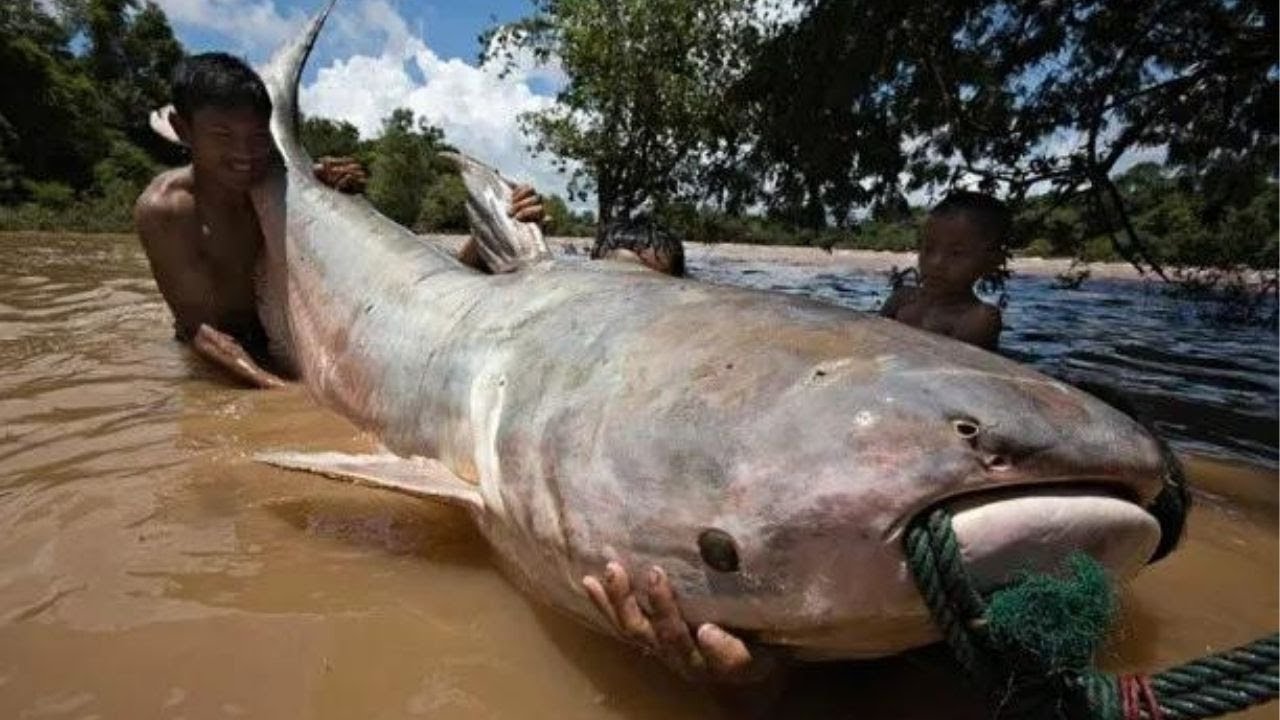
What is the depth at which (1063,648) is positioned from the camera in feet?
3.73

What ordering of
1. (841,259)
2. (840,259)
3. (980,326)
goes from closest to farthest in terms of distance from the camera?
(980,326) < (840,259) < (841,259)

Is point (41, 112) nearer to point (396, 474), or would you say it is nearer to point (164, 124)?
point (164, 124)

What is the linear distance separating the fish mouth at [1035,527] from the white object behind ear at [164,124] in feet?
13.2

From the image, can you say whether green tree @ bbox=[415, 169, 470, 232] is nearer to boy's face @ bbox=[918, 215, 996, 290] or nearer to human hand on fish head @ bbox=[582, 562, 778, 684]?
boy's face @ bbox=[918, 215, 996, 290]

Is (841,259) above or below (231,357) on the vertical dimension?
below

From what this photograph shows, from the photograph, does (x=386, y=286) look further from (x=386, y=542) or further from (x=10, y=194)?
(x=10, y=194)

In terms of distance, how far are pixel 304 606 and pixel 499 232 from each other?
1.34 m

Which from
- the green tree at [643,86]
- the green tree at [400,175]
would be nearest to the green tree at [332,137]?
the green tree at [400,175]

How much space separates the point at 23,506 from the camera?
2326mm

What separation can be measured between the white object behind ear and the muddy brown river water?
5.19 ft

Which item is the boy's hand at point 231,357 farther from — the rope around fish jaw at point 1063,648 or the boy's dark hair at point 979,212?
the rope around fish jaw at point 1063,648

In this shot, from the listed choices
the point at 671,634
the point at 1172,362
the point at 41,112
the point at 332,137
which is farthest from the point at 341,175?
the point at 332,137

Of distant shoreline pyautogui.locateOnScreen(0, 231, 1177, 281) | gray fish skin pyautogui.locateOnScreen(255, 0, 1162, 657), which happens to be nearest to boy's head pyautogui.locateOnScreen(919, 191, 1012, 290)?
gray fish skin pyautogui.locateOnScreen(255, 0, 1162, 657)

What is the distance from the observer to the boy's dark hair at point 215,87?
3727 millimetres
